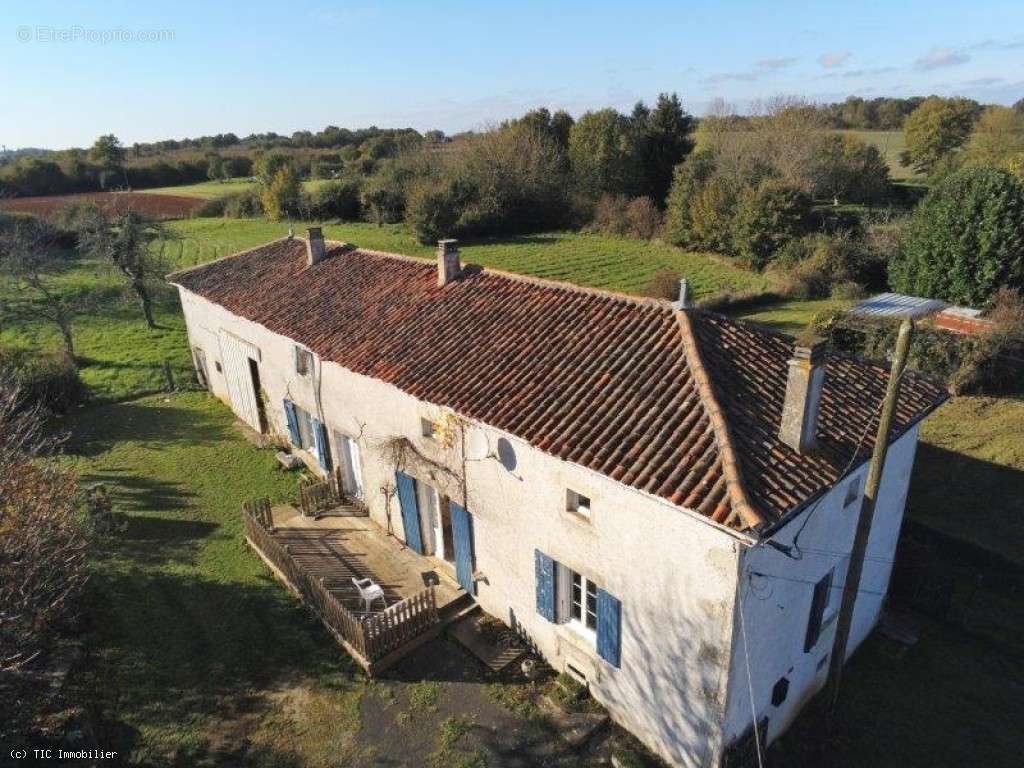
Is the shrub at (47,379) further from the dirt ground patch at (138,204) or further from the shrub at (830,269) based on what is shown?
the shrub at (830,269)

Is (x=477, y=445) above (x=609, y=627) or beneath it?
above

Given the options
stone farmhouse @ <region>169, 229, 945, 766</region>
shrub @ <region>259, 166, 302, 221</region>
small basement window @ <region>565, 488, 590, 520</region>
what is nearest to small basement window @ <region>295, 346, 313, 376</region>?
stone farmhouse @ <region>169, 229, 945, 766</region>

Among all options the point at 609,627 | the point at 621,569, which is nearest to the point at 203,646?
the point at 609,627

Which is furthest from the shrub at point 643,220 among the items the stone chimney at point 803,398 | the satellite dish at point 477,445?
the stone chimney at point 803,398

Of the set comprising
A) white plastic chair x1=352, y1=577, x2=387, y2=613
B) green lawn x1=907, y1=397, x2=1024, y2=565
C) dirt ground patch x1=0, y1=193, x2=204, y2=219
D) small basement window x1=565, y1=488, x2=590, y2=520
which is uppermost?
dirt ground patch x1=0, y1=193, x2=204, y2=219

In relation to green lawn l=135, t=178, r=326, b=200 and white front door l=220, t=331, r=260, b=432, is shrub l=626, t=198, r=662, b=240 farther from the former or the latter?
white front door l=220, t=331, r=260, b=432

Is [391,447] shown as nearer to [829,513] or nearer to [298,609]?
[298,609]

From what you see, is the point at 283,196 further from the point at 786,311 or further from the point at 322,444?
the point at 322,444
